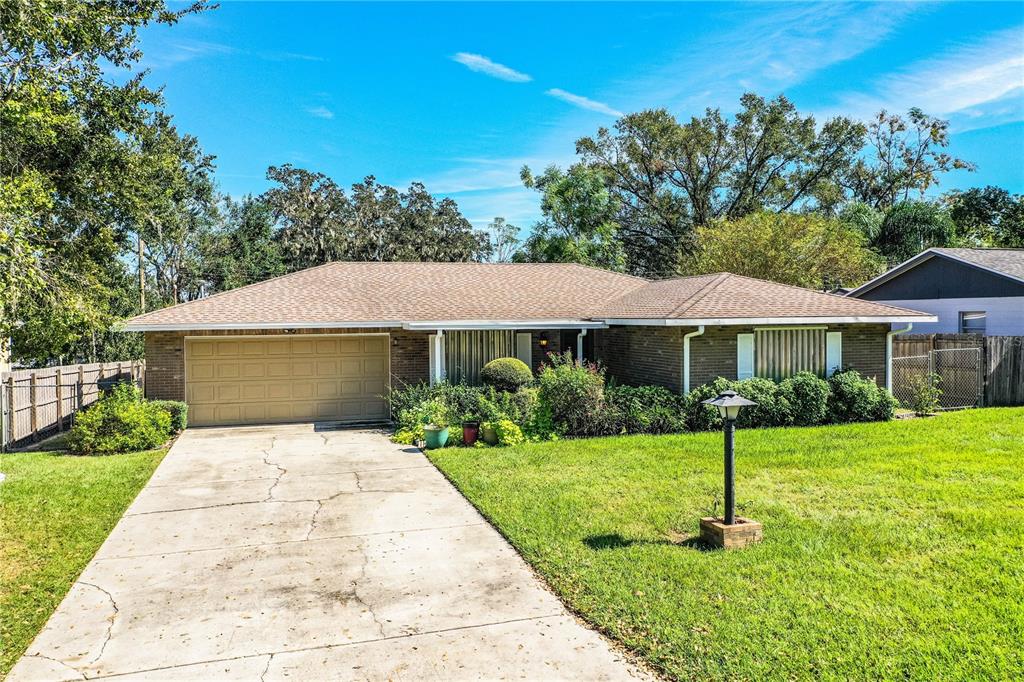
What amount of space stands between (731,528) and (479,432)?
6949 mm

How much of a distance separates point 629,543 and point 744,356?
876cm

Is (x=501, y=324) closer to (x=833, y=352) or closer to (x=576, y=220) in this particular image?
(x=833, y=352)

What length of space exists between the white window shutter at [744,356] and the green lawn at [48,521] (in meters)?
11.4

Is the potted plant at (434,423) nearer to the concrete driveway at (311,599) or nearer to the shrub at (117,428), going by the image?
the concrete driveway at (311,599)

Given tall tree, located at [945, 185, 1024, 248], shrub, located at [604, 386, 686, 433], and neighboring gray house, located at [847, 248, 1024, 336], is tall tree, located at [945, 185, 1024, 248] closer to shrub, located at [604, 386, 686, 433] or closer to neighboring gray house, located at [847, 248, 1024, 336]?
neighboring gray house, located at [847, 248, 1024, 336]

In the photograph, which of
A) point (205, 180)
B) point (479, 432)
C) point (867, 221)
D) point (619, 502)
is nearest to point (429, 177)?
point (205, 180)

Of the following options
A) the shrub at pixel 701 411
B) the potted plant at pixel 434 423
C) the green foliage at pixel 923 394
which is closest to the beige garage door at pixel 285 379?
the potted plant at pixel 434 423

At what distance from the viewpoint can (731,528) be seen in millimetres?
6543

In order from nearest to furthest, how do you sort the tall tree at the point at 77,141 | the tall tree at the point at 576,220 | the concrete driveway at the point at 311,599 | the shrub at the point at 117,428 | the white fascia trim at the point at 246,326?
the concrete driveway at the point at 311,599
the tall tree at the point at 77,141
the shrub at the point at 117,428
the white fascia trim at the point at 246,326
the tall tree at the point at 576,220

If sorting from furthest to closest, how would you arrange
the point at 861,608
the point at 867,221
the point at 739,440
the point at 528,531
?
1. the point at 867,221
2. the point at 739,440
3. the point at 528,531
4. the point at 861,608

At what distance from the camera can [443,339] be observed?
15.9 m

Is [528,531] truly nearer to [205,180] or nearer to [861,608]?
[861,608]

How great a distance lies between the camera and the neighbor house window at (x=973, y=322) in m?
20.4

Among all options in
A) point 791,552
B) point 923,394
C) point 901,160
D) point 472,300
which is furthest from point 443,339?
point 901,160
